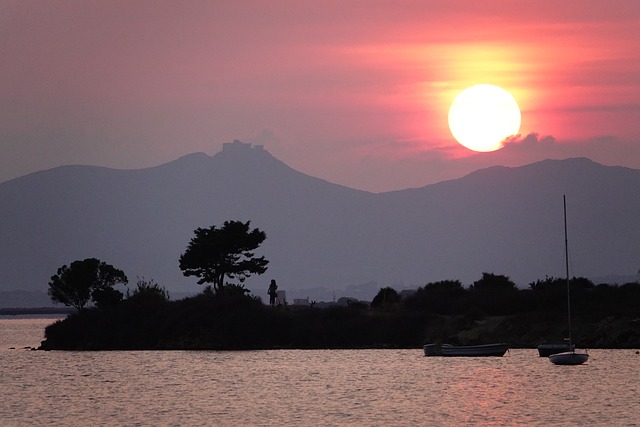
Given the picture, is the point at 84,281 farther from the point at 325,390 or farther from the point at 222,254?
the point at 325,390

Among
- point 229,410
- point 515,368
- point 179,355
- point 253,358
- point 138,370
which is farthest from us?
point 179,355

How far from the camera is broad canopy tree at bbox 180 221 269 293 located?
466 feet

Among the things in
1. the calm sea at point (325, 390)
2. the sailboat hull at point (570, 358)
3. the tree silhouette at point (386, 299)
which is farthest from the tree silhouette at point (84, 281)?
the sailboat hull at point (570, 358)

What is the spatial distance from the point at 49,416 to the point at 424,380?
A: 1143 inches

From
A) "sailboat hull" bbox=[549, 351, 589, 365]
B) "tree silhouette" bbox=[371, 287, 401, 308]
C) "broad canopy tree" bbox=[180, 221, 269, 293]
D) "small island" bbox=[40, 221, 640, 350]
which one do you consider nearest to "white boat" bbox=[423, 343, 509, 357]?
"small island" bbox=[40, 221, 640, 350]

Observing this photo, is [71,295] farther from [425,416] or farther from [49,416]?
[425,416]

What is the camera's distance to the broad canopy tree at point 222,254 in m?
142

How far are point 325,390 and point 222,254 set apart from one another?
63.7 metres

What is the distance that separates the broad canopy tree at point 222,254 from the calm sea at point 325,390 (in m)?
24.8

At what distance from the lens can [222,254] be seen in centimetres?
14275

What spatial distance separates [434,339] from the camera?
12162 centimetres

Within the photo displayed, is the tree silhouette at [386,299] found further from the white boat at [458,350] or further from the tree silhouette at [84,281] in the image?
the tree silhouette at [84,281]

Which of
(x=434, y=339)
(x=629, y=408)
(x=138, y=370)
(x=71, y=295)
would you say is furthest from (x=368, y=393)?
(x=71, y=295)

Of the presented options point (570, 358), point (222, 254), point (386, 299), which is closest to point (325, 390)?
point (570, 358)
